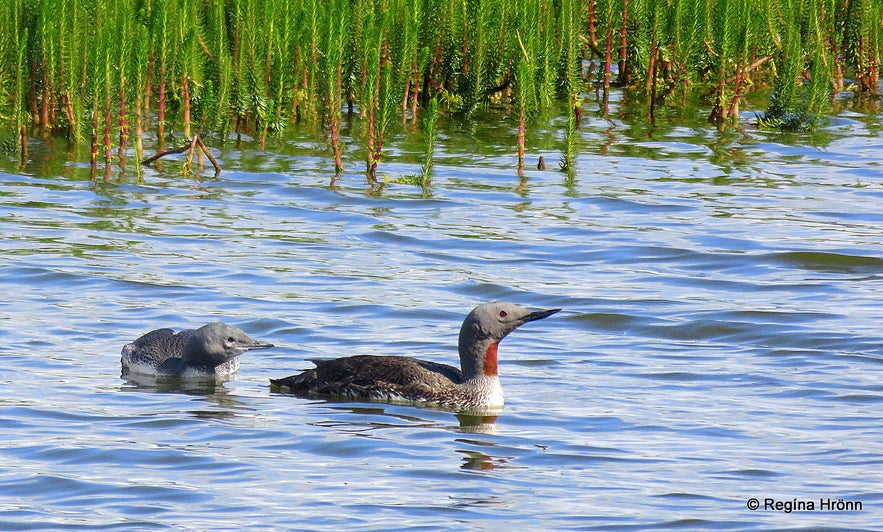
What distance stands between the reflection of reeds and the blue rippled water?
0.64m

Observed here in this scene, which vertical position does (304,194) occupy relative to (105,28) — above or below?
below

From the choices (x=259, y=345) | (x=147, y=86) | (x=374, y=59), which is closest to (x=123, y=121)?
(x=147, y=86)

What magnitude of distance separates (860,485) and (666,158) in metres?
9.51

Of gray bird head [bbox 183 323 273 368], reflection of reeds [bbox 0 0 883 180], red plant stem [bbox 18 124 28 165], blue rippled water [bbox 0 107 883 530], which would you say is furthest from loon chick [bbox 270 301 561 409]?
red plant stem [bbox 18 124 28 165]

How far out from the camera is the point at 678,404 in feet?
27.7

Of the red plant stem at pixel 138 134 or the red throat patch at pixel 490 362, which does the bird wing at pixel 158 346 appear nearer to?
the red throat patch at pixel 490 362

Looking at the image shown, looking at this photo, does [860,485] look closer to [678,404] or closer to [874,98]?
[678,404]

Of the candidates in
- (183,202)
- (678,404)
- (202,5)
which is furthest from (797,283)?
(202,5)

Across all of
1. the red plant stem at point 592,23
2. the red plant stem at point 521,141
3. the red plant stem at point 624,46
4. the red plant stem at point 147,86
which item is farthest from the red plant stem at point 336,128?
the red plant stem at point 592,23

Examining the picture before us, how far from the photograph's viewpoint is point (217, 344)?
9.12 m

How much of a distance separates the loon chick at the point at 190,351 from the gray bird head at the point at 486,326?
1274 millimetres

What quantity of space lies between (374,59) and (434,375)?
563cm

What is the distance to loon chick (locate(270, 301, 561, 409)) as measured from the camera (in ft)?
28.3

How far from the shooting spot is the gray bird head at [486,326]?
873cm
